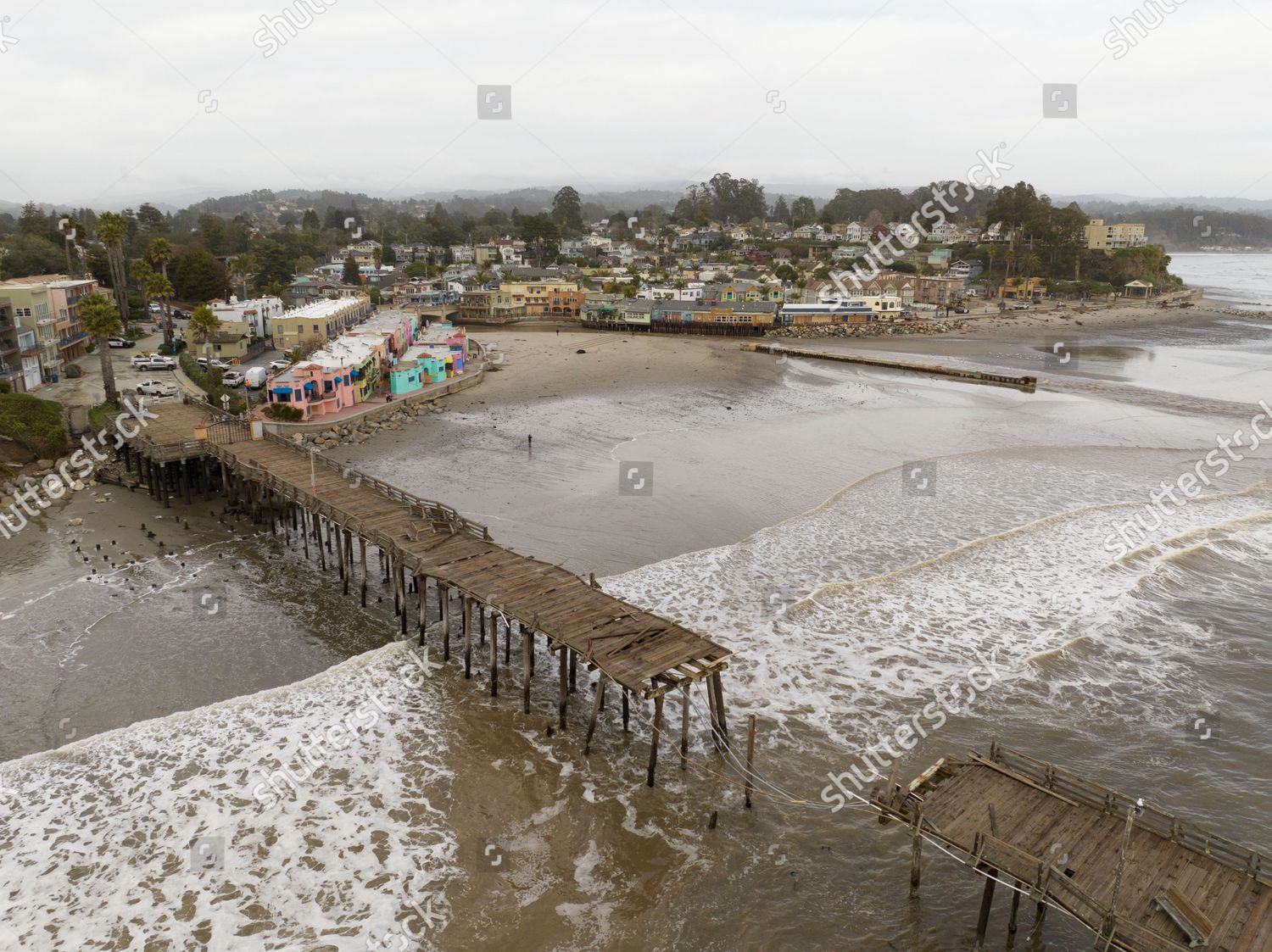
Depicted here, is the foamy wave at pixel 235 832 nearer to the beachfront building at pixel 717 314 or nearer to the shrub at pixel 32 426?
the shrub at pixel 32 426

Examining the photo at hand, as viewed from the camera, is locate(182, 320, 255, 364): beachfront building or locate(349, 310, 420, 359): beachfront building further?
locate(349, 310, 420, 359): beachfront building

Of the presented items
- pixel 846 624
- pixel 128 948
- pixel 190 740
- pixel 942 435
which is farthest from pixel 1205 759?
pixel 942 435

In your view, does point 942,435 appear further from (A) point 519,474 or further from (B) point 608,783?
(B) point 608,783

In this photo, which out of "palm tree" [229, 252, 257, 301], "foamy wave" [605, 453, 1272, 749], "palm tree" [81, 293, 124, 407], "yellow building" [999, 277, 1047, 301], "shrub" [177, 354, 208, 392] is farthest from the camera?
"yellow building" [999, 277, 1047, 301]

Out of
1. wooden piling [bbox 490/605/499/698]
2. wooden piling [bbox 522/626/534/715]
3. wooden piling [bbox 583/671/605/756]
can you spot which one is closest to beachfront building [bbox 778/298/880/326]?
wooden piling [bbox 490/605/499/698]

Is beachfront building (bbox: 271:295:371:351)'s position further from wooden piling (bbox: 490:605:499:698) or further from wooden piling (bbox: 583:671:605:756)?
wooden piling (bbox: 583:671:605:756)

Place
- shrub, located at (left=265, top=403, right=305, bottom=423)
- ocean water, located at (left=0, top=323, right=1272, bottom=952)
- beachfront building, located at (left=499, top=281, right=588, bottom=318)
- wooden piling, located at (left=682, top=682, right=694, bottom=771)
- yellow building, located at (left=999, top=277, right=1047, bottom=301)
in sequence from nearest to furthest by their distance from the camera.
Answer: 1. ocean water, located at (left=0, top=323, right=1272, bottom=952)
2. wooden piling, located at (left=682, top=682, right=694, bottom=771)
3. shrub, located at (left=265, top=403, right=305, bottom=423)
4. beachfront building, located at (left=499, top=281, right=588, bottom=318)
5. yellow building, located at (left=999, top=277, right=1047, bottom=301)

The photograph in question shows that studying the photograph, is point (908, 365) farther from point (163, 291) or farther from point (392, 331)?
point (163, 291)
